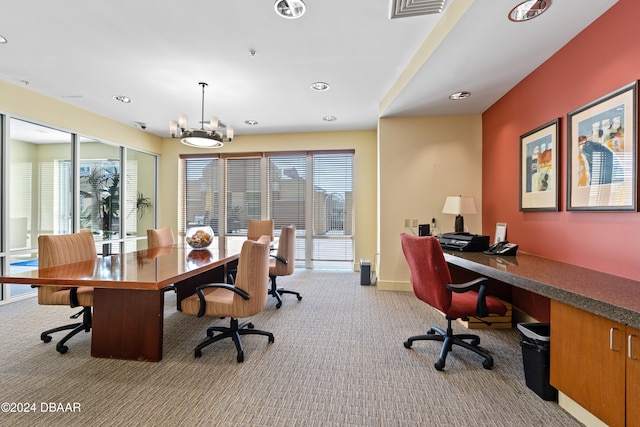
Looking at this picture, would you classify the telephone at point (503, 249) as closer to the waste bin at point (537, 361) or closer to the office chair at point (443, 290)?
the office chair at point (443, 290)

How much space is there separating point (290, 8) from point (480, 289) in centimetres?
259

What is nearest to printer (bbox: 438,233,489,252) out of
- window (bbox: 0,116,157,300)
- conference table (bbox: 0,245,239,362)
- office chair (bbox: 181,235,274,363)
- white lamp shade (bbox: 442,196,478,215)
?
white lamp shade (bbox: 442,196,478,215)

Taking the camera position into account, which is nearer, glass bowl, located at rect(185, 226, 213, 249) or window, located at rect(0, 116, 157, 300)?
glass bowl, located at rect(185, 226, 213, 249)

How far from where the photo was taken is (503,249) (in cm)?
280

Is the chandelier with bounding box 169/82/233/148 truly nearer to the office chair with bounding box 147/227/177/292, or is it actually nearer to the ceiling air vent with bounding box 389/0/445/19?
the office chair with bounding box 147/227/177/292

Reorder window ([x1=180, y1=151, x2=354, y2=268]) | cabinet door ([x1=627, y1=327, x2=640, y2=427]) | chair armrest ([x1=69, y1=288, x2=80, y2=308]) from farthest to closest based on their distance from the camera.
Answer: window ([x1=180, y1=151, x2=354, y2=268]) → chair armrest ([x1=69, y1=288, x2=80, y2=308]) → cabinet door ([x1=627, y1=327, x2=640, y2=427])

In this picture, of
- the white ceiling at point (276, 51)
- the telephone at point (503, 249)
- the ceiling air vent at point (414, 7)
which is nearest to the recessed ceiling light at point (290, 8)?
the white ceiling at point (276, 51)

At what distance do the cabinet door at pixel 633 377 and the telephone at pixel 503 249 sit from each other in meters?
1.48

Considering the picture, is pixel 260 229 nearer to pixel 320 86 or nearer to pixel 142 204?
pixel 320 86

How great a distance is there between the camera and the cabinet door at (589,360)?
138 centimetres

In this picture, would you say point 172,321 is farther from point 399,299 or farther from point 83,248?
point 399,299

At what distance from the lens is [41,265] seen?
245cm

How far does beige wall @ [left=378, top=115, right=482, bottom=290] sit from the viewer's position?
13.8 ft

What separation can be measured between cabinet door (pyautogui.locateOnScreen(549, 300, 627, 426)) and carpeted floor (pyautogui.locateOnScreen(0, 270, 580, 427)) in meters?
0.25
